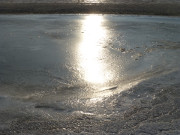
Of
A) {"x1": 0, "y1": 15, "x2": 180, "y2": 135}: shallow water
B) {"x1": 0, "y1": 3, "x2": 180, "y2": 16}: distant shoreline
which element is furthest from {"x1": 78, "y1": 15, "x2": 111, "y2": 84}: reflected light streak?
{"x1": 0, "y1": 3, "x2": 180, "y2": 16}: distant shoreline

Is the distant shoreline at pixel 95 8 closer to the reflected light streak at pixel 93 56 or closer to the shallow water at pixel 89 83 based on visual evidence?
the reflected light streak at pixel 93 56

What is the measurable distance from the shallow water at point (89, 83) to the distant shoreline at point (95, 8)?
7898 mm

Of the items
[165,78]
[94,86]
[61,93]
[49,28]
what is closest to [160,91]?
[165,78]

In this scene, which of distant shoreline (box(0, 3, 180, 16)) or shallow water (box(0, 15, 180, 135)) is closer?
shallow water (box(0, 15, 180, 135))

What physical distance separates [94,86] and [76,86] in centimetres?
35

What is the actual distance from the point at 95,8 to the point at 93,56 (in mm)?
11660

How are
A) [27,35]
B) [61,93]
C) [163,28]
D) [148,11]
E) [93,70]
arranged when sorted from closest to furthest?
[61,93] → [93,70] → [27,35] → [163,28] → [148,11]

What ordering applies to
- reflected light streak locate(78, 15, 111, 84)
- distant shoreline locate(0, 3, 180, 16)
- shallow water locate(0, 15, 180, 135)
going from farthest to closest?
1. distant shoreline locate(0, 3, 180, 16)
2. reflected light streak locate(78, 15, 111, 84)
3. shallow water locate(0, 15, 180, 135)

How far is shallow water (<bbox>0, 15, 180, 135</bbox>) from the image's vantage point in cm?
494

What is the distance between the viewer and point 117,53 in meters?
8.84

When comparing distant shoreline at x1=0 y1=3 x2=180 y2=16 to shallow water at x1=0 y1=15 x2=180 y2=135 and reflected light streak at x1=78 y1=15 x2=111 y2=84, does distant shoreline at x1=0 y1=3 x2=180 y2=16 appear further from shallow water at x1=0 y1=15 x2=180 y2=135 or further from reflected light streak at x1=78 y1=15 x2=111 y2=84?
shallow water at x1=0 y1=15 x2=180 y2=135

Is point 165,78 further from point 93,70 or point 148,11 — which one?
point 148,11

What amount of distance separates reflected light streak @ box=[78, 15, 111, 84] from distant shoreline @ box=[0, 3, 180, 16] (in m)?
6.77

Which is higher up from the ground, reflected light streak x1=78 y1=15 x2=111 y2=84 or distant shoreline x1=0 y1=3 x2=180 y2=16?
distant shoreline x1=0 y1=3 x2=180 y2=16
